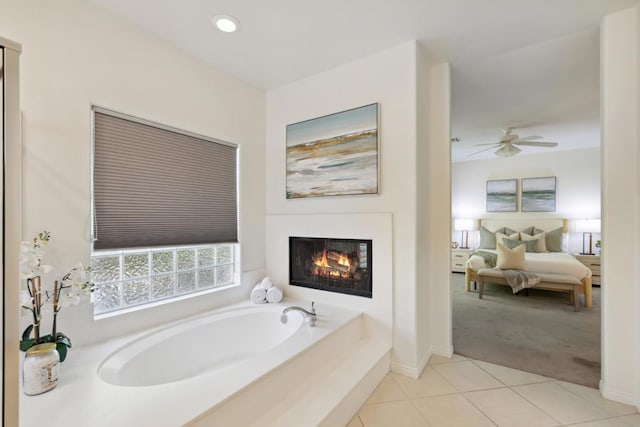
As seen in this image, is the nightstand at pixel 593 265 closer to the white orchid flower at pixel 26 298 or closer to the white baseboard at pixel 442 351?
the white baseboard at pixel 442 351

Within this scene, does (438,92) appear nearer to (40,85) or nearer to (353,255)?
(353,255)

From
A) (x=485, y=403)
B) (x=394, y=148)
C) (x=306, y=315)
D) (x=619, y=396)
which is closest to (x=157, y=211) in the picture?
(x=306, y=315)

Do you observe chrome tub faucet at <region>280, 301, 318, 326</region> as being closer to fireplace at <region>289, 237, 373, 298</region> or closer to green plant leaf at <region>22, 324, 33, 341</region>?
fireplace at <region>289, 237, 373, 298</region>

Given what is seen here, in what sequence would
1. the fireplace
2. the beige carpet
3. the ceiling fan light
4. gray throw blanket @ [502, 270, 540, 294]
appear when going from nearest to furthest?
the beige carpet → the fireplace → gray throw blanket @ [502, 270, 540, 294] → the ceiling fan light

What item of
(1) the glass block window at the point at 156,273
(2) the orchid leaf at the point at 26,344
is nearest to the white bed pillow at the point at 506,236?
(1) the glass block window at the point at 156,273

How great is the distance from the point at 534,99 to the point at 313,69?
278 centimetres

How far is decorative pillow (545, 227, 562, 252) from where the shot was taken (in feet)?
18.0

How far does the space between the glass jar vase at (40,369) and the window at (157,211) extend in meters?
0.63

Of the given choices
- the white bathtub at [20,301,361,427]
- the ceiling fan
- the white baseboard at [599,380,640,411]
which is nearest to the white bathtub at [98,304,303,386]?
the white bathtub at [20,301,361,427]

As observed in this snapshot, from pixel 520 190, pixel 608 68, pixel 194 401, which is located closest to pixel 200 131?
pixel 194 401

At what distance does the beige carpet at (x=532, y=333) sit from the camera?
7.79ft

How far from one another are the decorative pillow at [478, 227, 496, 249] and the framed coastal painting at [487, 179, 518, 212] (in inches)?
28.2

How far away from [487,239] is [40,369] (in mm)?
6784

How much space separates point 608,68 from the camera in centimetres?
196
